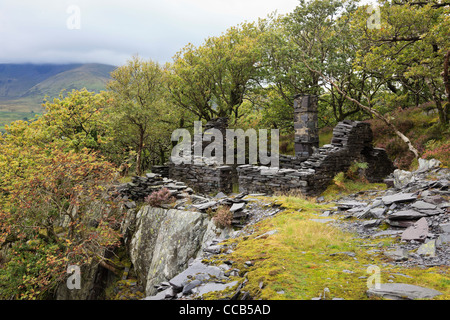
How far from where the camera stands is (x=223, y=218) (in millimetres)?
9805

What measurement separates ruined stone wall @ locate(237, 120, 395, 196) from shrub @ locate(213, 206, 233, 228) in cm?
496

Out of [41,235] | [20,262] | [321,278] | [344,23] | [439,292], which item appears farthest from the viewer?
[344,23]

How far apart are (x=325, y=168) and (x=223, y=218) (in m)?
8.11

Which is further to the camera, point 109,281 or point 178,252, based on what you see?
point 109,281

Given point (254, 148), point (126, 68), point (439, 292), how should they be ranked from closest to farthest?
point (439, 292) < point (254, 148) < point (126, 68)

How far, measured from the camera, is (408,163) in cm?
1728

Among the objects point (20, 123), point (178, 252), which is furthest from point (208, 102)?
point (178, 252)

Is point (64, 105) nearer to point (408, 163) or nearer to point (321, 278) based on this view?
point (321, 278)

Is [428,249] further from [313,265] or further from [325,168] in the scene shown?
[325,168]

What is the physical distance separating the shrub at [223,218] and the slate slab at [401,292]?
236 inches

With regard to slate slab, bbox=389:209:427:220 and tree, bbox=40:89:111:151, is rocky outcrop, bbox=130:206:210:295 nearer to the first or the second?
slate slab, bbox=389:209:427:220

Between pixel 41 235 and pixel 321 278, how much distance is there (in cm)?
1428

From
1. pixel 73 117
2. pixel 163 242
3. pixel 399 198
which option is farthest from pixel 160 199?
pixel 73 117

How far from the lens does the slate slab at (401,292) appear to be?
3.83 m
